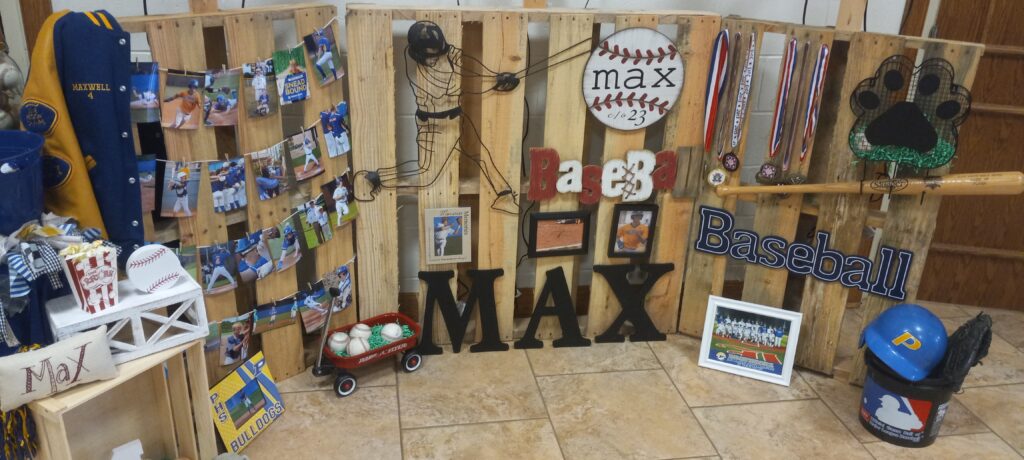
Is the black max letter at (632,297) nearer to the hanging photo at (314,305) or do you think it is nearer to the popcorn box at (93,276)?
the hanging photo at (314,305)

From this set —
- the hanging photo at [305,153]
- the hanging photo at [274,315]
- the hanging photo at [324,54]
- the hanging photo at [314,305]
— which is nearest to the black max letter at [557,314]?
the hanging photo at [314,305]

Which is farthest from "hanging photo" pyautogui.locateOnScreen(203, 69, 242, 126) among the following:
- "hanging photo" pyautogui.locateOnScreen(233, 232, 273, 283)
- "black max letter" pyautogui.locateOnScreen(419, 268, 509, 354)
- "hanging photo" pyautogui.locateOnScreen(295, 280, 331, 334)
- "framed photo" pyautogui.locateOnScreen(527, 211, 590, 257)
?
"framed photo" pyautogui.locateOnScreen(527, 211, 590, 257)

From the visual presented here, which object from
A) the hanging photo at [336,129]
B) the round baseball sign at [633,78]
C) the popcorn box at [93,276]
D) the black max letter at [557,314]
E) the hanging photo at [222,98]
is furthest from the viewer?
the black max letter at [557,314]

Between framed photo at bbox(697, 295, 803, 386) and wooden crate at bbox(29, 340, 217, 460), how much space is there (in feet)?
5.96

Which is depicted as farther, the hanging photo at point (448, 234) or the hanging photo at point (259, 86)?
the hanging photo at point (448, 234)

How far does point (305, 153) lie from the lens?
2.56 metres

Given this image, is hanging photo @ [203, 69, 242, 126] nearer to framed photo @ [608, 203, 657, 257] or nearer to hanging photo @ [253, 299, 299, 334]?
hanging photo @ [253, 299, 299, 334]

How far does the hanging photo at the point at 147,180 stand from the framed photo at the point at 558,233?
1.31 metres

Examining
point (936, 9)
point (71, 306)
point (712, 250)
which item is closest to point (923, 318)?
point (712, 250)

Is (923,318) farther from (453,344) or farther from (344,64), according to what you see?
(344,64)

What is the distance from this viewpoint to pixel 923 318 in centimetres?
250

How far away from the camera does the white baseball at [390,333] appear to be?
9.14 ft

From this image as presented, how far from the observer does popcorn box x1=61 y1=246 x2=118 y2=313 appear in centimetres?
182

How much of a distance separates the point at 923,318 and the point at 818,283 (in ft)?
1.39
